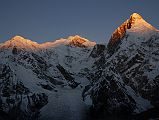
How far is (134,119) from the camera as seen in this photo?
19725 centimetres

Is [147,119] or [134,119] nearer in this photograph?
[147,119]

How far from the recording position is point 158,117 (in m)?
161

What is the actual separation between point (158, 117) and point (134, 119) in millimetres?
36645

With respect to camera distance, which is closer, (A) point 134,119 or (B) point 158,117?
(B) point 158,117

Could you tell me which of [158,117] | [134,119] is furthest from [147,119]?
[134,119]

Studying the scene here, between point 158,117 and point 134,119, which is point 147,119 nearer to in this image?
point 158,117

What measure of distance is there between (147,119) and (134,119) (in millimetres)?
31031

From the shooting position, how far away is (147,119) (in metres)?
166

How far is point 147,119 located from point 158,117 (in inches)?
247
